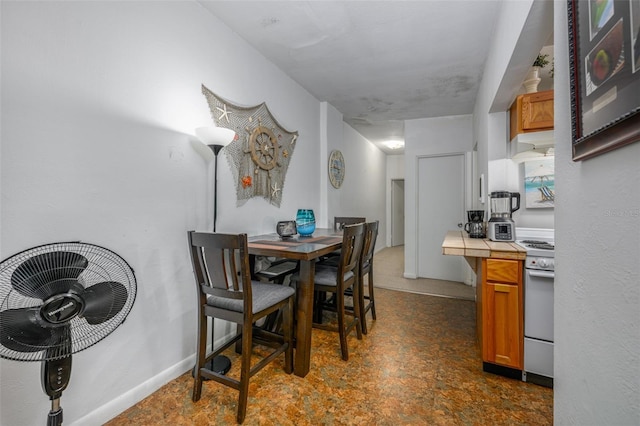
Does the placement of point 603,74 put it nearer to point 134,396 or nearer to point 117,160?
point 117,160

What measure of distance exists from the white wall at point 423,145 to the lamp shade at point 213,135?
10.4ft

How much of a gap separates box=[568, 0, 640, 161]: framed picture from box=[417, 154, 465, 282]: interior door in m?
3.58

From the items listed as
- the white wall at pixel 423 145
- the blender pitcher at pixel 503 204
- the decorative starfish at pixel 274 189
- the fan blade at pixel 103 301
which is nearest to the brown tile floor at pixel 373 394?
the fan blade at pixel 103 301

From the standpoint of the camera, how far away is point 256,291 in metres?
1.73

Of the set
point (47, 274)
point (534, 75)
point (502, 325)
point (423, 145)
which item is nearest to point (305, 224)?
point (502, 325)

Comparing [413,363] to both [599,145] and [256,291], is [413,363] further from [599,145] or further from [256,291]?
[599,145]

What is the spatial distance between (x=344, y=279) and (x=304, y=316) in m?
0.47

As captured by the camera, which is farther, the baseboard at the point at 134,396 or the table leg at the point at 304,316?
the table leg at the point at 304,316

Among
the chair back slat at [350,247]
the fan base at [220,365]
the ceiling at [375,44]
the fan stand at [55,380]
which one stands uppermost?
the ceiling at [375,44]

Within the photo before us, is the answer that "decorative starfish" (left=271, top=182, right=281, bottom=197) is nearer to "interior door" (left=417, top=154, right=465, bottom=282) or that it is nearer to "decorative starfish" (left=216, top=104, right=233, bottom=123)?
"decorative starfish" (left=216, top=104, right=233, bottom=123)

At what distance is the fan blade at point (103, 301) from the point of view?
3.42 ft

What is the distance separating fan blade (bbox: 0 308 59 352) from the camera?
886 millimetres

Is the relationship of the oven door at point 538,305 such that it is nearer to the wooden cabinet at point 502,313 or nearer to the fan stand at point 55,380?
the wooden cabinet at point 502,313

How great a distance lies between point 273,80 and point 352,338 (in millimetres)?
2576
